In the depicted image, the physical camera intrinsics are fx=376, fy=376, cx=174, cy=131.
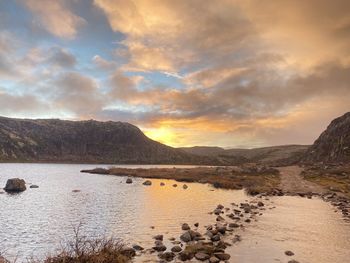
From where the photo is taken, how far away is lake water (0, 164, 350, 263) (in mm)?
31000

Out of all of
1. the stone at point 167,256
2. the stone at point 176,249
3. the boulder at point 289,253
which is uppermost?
the stone at point 176,249

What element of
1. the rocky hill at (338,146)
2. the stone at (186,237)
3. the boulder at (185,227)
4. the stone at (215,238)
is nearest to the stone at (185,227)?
the boulder at (185,227)

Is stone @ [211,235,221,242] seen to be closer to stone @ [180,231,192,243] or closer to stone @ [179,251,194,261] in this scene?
stone @ [180,231,192,243]

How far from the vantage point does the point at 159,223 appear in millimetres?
43094

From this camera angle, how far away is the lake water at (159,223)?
1220 inches

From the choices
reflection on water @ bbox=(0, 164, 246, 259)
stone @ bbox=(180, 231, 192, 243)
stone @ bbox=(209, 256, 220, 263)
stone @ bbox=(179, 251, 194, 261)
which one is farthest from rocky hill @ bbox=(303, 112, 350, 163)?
stone @ bbox=(209, 256, 220, 263)

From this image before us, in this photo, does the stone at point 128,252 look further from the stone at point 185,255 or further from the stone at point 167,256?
the stone at point 185,255

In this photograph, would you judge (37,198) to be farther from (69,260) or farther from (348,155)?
(348,155)

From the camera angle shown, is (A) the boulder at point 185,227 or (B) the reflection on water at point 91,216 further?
(A) the boulder at point 185,227

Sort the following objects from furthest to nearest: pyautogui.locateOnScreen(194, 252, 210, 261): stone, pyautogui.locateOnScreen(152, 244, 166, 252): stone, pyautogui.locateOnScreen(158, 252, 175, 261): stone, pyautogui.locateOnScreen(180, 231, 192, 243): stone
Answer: pyautogui.locateOnScreen(180, 231, 192, 243): stone, pyautogui.locateOnScreen(152, 244, 166, 252): stone, pyautogui.locateOnScreen(158, 252, 175, 261): stone, pyautogui.locateOnScreen(194, 252, 210, 261): stone

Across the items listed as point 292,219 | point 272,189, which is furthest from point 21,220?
point 272,189

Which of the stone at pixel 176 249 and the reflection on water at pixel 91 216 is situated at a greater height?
the reflection on water at pixel 91 216


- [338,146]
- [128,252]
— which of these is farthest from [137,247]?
[338,146]

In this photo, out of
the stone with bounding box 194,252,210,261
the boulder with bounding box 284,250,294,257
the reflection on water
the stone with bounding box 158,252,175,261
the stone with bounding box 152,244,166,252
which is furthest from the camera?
the reflection on water
